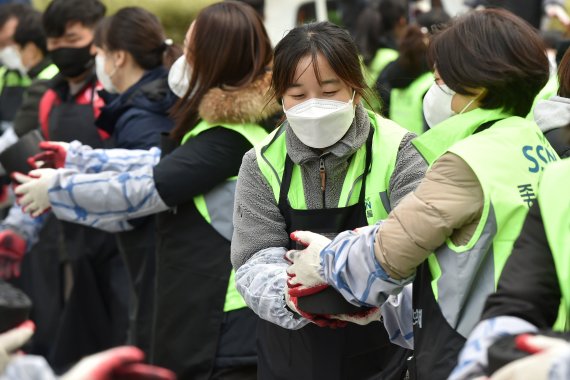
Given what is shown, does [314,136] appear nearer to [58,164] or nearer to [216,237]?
[216,237]

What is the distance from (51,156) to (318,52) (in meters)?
2.11

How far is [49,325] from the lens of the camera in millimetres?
7078

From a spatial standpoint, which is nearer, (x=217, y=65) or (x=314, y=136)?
(x=314, y=136)

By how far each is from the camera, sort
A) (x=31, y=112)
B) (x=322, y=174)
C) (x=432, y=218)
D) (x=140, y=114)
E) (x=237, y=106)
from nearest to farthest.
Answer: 1. (x=432, y=218)
2. (x=322, y=174)
3. (x=237, y=106)
4. (x=140, y=114)
5. (x=31, y=112)

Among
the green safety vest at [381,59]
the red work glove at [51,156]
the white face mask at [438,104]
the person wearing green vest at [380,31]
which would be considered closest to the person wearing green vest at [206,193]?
the red work glove at [51,156]

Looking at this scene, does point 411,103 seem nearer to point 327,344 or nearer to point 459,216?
point 327,344

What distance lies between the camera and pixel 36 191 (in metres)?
5.14

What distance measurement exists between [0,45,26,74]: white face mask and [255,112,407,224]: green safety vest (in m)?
5.53

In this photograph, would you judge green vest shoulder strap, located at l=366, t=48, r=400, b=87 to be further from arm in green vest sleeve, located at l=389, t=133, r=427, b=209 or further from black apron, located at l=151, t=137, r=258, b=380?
arm in green vest sleeve, located at l=389, t=133, r=427, b=209

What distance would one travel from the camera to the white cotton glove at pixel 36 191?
5125 mm

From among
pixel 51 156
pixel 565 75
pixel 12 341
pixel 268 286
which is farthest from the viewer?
pixel 51 156

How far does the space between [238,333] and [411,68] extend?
3.73 metres

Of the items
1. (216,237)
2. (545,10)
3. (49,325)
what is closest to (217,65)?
(216,237)

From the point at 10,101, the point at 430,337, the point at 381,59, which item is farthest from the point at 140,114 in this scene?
the point at 381,59
